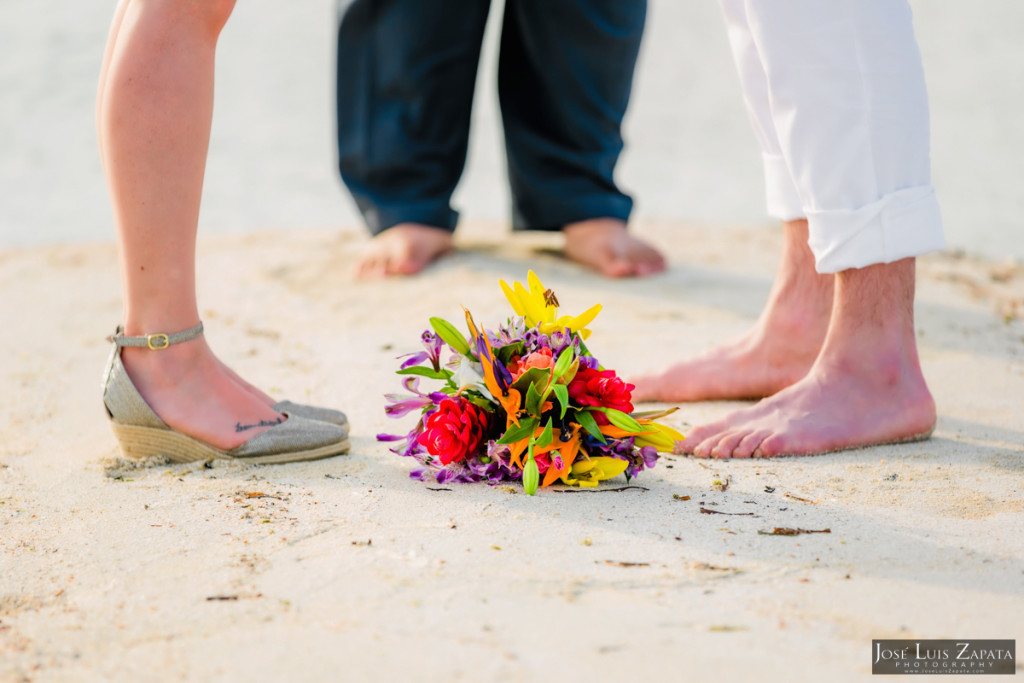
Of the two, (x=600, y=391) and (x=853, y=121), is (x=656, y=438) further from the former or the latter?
Result: (x=853, y=121)

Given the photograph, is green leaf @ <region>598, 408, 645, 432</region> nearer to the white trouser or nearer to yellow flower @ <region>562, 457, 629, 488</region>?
yellow flower @ <region>562, 457, 629, 488</region>

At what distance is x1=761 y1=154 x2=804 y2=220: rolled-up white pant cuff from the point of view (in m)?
1.71

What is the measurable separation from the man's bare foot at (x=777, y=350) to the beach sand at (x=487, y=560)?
53 millimetres

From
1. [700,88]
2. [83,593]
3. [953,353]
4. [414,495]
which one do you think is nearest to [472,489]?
[414,495]

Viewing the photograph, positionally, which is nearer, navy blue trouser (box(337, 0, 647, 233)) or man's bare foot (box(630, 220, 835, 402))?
man's bare foot (box(630, 220, 835, 402))

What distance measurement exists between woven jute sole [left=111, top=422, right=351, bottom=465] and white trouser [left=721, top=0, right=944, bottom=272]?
86cm

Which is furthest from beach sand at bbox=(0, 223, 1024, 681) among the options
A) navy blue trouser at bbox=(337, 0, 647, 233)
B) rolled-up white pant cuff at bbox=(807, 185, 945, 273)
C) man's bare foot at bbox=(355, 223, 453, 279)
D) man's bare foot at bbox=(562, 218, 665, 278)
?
navy blue trouser at bbox=(337, 0, 647, 233)

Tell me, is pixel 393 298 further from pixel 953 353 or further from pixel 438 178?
pixel 953 353

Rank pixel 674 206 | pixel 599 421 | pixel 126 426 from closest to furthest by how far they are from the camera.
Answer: pixel 599 421, pixel 126 426, pixel 674 206

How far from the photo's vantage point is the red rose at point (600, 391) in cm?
125

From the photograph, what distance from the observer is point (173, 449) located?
1.42 metres

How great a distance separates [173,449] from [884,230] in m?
1.11

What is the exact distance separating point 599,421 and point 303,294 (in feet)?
5.48

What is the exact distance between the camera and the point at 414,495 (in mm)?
1276
